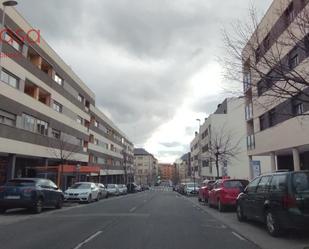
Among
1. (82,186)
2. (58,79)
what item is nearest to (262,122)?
(82,186)

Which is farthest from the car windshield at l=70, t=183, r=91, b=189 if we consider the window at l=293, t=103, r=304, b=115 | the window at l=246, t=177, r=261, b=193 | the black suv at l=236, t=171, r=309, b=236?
the black suv at l=236, t=171, r=309, b=236

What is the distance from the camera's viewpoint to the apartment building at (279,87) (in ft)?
36.7

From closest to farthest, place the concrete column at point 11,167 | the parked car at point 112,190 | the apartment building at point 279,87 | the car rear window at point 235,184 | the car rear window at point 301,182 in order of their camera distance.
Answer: the car rear window at point 301,182 → the apartment building at point 279,87 → the car rear window at point 235,184 → the concrete column at point 11,167 → the parked car at point 112,190

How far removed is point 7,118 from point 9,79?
295 cm

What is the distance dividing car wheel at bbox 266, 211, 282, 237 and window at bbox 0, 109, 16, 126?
22.8 metres

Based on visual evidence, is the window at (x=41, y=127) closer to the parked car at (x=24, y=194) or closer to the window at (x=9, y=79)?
the window at (x=9, y=79)

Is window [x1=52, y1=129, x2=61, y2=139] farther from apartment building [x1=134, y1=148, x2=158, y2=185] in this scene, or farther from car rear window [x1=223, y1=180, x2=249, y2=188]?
apartment building [x1=134, y1=148, x2=158, y2=185]

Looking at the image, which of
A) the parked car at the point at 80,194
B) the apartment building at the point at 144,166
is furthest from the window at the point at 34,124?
the apartment building at the point at 144,166

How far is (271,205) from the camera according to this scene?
1131 cm

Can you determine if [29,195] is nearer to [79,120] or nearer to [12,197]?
[12,197]

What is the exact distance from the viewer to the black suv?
10.2 metres

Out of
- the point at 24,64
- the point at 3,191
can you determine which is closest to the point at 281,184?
the point at 3,191

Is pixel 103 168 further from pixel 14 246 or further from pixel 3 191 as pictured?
pixel 14 246

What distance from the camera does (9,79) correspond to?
3083 centimetres
